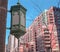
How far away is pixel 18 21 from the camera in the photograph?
14.1 feet

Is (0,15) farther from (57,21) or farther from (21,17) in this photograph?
(57,21)

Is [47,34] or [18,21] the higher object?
[47,34]

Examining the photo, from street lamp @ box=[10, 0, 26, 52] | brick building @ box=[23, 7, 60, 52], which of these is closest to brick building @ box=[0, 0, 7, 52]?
street lamp @ box=[10, 0, 26, 52]

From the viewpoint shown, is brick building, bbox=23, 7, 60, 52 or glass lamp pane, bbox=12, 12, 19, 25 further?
brick building, bbox=23, 7, 60, 52

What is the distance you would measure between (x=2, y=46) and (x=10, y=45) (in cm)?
10193

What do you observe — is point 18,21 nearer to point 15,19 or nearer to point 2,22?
point 15,19

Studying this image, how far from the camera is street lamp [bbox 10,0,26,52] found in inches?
166

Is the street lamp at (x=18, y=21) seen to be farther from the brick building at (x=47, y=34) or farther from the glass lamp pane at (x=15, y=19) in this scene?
the brick building at (x=47, y=34)

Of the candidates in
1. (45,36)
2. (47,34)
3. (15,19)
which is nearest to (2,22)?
(15,19)

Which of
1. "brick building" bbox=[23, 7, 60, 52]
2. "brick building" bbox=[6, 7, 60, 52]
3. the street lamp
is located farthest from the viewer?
"brick building" bbox=[6, 7, 60, 52]

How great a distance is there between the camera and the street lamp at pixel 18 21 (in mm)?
4219

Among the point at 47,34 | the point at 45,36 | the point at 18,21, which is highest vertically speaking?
the point at 47,34

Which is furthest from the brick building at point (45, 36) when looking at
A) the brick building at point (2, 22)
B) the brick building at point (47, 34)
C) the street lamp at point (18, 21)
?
the street lamp at point (18, 21)

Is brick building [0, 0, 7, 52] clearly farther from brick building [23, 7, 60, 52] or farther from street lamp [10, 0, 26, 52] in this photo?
brick building [23, 7, 60, 52]
